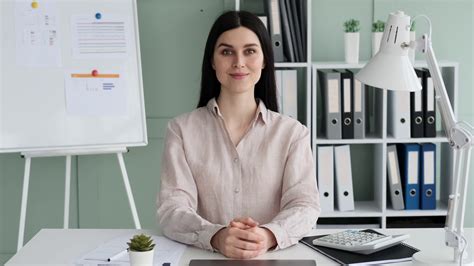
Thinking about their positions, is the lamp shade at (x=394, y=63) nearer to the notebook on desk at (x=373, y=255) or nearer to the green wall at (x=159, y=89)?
the notebook on desk at (x=373, y=255)

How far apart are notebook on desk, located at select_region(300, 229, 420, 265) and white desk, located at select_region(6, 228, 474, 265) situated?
2 cm

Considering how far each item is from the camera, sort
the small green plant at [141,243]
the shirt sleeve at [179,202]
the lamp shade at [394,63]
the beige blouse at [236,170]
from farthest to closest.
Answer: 1. the beige blouse at [236,170]
2. the shirt sleeve at [179,202]
3. the lamp shade at [394,63]
4. the small green plant at [141,243]

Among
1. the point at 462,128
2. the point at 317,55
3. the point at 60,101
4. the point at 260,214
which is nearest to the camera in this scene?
the point at 462,128

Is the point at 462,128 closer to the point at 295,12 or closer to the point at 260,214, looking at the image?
the point at 260,214

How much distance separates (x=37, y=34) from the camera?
3.80 meters

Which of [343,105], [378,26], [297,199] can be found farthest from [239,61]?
[378,26]

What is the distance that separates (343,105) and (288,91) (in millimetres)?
273

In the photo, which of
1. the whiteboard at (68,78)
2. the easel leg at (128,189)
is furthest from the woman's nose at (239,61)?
the easel leg at (128,189)

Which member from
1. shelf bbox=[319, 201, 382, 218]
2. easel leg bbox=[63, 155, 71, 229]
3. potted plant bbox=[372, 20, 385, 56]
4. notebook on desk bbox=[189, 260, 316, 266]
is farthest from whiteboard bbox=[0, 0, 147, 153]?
notebook on desk bbox=[189, 260, 316, 266]

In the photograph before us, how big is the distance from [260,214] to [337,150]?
1.45 metres

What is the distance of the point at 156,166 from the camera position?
4262mm

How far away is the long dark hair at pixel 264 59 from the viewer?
2658 mm

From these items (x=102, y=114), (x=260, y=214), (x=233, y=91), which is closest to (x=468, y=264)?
(x=260, y=214)

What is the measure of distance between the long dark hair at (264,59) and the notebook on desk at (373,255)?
0.62 m
